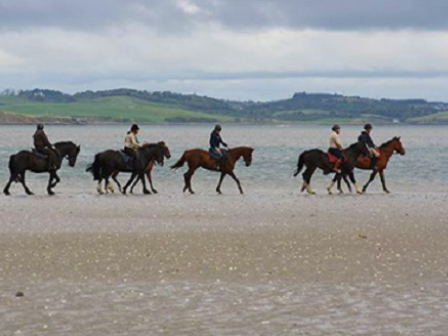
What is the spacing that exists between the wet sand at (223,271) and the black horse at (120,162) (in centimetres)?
554

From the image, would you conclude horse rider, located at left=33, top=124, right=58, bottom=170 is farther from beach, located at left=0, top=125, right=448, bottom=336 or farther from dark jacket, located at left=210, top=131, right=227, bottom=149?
dark jacket, located at left=210, top=131, right=227, bottom=149

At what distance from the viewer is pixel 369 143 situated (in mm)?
31844

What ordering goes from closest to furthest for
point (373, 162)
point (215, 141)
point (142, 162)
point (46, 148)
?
point (46, 148), point (142, 162), point (215, 141), point (373, 162)

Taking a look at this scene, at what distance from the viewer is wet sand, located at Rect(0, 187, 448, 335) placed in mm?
11602

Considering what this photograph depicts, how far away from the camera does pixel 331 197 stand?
30.3m

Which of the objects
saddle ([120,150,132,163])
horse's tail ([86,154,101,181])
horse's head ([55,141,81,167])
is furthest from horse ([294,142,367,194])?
horse's head ([55,141,81,167])

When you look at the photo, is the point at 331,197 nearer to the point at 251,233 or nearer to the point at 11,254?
the point at 251,233

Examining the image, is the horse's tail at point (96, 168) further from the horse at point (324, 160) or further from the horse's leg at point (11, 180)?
the horse at point (324, 160)

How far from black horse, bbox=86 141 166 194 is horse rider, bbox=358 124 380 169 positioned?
5877mm

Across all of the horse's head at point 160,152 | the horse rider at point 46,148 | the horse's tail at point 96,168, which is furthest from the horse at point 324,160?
the horse rider at point 46,148

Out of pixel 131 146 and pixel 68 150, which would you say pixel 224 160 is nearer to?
pixel 131 146

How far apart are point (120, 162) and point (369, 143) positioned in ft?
24.1

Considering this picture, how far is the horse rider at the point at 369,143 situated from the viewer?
1243 inches

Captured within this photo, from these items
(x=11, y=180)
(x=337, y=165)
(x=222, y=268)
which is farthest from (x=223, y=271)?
(x=337, y=165)
